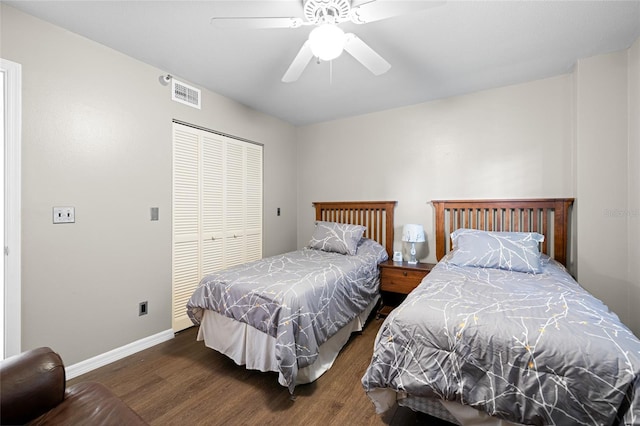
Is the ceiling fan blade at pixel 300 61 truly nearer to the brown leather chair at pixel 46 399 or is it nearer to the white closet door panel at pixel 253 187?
the white closet door panel at pixel 253 187

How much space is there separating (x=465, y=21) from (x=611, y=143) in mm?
1677

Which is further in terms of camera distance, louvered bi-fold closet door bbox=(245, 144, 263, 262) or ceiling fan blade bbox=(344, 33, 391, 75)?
louvered bi-fold closet door bbox=(245, 144, 263, 262)

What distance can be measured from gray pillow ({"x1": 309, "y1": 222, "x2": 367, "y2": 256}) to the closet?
0.85 meters

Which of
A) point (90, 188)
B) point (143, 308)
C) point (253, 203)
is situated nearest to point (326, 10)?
point (90, 188)

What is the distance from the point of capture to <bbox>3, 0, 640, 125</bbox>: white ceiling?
1780mm

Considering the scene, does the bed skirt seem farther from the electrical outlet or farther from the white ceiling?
the white ceiling

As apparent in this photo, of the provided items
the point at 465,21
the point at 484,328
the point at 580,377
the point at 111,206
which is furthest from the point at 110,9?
the point at 580,377

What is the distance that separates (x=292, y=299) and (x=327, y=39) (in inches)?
61.3

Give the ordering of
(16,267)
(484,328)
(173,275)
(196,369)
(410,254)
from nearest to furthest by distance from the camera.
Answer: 1. (484,328)
2. (16,267)
3. (196,369)
4. (173,275)
5. (410,254)

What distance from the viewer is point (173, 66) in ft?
8.18

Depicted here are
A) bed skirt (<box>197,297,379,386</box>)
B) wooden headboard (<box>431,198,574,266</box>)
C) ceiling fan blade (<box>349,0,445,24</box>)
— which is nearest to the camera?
ceiling fan blade (<box>349,0,445,24</box>)

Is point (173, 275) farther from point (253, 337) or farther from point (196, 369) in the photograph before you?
point (253, 337)

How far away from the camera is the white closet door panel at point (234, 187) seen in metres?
3.22

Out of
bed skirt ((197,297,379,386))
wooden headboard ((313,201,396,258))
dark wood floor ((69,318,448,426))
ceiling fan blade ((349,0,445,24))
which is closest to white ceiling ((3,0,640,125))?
ceiling fan blade ((349,0,445,24))
